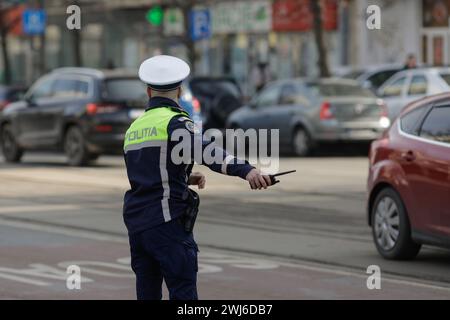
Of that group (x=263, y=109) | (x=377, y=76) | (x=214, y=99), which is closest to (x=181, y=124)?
(x=263, y=109)

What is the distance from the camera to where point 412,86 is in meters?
27.4

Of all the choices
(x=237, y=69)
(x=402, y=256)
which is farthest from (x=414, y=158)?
(x=237, y=69)

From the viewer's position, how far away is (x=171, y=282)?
704cm

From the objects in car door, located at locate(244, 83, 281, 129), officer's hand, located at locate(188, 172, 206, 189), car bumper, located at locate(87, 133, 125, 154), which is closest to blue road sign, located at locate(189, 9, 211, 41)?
car door, located at locate(244, 83, 281, 129)

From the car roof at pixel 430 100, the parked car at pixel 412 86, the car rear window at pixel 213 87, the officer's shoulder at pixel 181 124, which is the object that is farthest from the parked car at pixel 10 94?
the officer's shoulder at pixel 181 124

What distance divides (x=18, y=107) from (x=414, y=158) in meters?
15.3

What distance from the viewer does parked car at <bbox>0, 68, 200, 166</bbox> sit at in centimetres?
2384

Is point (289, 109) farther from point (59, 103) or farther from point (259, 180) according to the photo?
point (259, 180)

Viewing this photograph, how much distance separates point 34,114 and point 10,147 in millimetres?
1390

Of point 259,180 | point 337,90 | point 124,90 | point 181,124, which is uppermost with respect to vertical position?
point 181,124

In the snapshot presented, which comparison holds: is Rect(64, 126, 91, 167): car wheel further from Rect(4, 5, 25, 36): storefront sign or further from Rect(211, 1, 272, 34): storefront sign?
Rect(4, 5, 25, 36): storefront sign

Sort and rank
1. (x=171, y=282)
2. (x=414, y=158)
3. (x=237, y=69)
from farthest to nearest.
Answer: (x=237, y=69), (x=414, y=158), (x=171, y=282)

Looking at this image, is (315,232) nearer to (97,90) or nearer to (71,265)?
(71,265)

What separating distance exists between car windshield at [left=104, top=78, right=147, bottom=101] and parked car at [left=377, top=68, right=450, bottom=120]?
5.25 m
